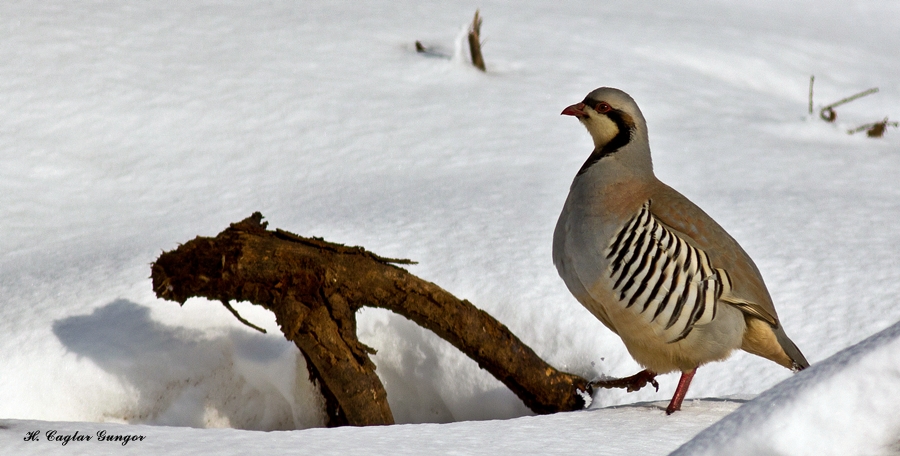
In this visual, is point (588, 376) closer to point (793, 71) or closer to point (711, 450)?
point (711, 450)

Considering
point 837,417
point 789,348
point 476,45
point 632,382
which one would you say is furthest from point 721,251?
point 476,45

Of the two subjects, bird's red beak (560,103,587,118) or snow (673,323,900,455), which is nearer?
snow (673,323,900,455)

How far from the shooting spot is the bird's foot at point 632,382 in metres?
2.87

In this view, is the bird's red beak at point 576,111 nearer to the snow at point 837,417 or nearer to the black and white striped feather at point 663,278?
the black and white striped feather at point 663,278

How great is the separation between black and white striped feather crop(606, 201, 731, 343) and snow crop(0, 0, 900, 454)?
0.95ft

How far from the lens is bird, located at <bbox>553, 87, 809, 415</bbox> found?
2.55 m

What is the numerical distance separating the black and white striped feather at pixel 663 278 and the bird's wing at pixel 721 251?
3cm

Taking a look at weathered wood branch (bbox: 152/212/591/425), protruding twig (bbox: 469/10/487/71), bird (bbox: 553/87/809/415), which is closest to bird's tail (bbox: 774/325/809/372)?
bird (bbox: 553/87/809/415)

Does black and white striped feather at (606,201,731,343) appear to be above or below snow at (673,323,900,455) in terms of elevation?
below

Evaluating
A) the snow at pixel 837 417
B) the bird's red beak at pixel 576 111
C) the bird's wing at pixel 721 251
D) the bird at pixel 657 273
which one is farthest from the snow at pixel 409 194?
the bird's red beak at pixel 576 111

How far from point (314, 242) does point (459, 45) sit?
10.6 feet

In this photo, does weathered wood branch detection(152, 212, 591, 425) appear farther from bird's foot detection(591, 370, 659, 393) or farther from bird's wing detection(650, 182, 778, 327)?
bird's wing detection(650, 182, 778, 327)

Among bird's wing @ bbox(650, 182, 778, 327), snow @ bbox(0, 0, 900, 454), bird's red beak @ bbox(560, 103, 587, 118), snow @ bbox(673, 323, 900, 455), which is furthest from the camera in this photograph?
bird's red beak @ bbox(560, 103, 587, 118)

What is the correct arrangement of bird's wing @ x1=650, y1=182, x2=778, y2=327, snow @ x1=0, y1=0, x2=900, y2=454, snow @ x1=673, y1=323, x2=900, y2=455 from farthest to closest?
1. bird's wing @ x1=650, y1=182, x2=778, y2=327
2. snow @ x1=0, y1=0, x2=900, y2=454
3. snow @ x1=673, y1=323, x2=900, y2=455
